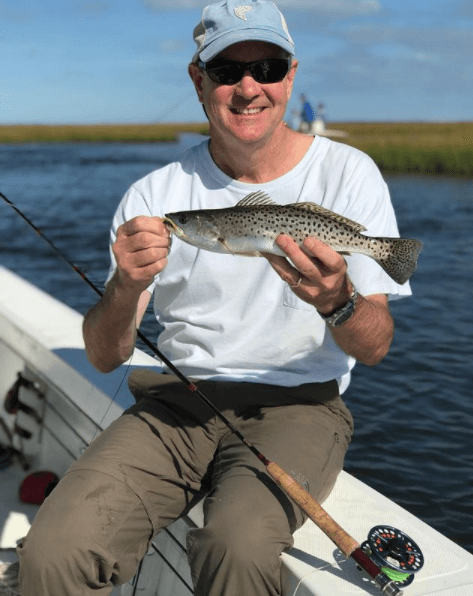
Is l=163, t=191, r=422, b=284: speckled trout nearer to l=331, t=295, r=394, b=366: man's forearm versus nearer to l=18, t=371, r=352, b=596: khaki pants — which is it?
l=331, t=295, r=394, b=366: man's forearm

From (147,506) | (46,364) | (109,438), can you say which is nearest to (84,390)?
(46,364)

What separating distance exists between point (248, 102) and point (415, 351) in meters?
7.41

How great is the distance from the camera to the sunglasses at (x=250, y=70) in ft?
10.2

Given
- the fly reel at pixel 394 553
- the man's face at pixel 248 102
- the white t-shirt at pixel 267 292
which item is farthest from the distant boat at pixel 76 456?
the man's face at pixel 248 102

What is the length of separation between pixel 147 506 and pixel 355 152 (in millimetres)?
1746

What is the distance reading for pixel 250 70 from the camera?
3.10 metres

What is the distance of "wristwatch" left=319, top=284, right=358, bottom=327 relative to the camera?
2.67 metres

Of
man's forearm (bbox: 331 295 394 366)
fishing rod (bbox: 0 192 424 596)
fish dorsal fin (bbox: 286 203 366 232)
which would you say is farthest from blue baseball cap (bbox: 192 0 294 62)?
fishing rod (bbox: 0 192 424 596)

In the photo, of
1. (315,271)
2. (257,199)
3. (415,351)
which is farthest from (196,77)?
(415,351)

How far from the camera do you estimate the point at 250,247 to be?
2.72 metres

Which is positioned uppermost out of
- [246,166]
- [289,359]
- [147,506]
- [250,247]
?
[246,166]

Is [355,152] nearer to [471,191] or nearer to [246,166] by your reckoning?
[246,166]

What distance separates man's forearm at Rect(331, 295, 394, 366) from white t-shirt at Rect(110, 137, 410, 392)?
209 mm

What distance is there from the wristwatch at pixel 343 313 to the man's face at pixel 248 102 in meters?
0.88
